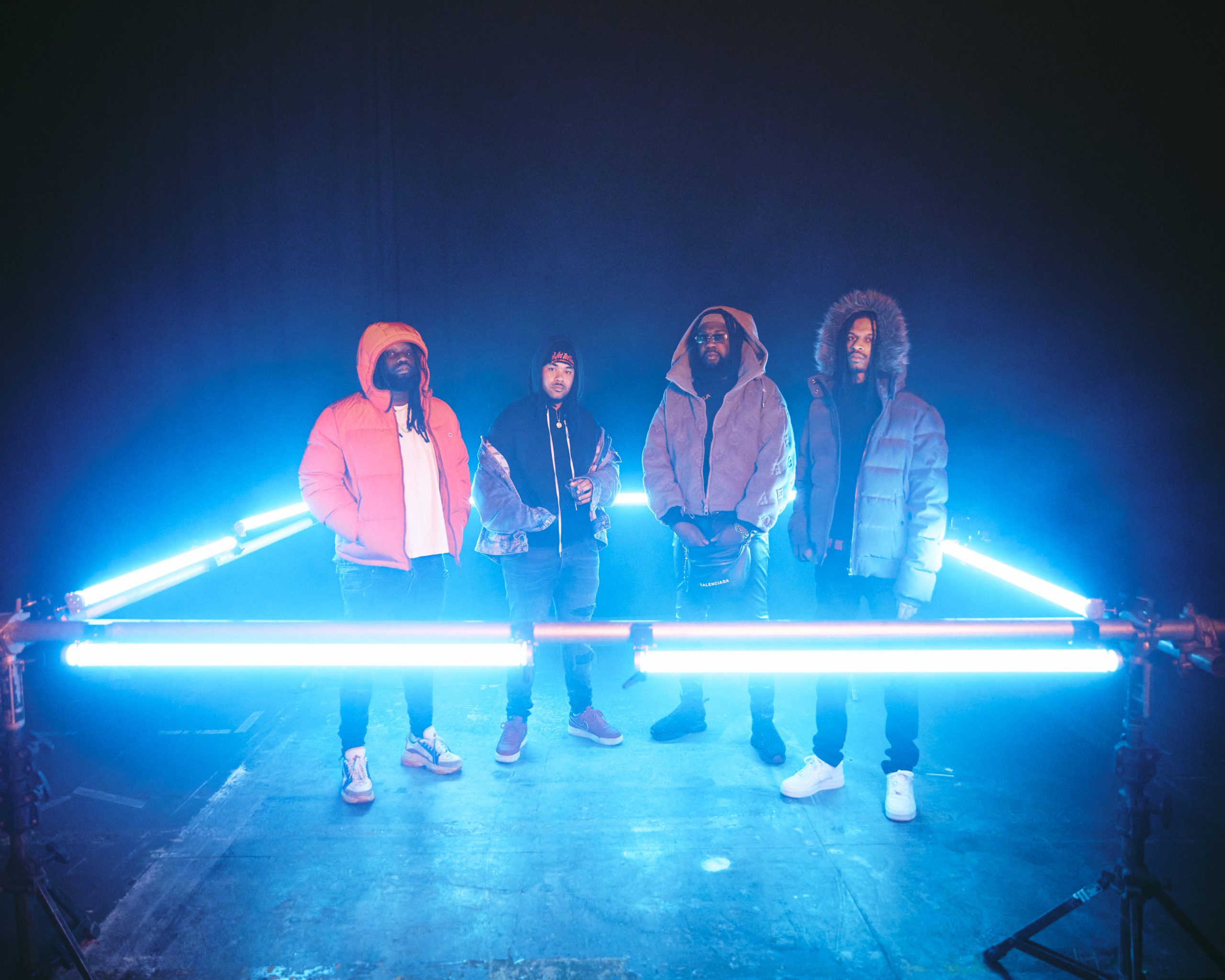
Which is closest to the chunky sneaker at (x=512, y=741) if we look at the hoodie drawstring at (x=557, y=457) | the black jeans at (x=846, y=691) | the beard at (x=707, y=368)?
the hoodie drawstring at (x=557, y=457)

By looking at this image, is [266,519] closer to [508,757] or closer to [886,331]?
[508,757]

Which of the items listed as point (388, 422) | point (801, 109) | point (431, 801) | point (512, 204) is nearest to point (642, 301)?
point (512, 204)

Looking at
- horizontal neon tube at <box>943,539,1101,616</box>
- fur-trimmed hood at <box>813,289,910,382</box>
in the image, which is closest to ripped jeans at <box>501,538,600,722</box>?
fur-trimmed hood at <box>813,289,910,382</box>

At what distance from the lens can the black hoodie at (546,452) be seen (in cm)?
289

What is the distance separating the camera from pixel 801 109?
3.87 m

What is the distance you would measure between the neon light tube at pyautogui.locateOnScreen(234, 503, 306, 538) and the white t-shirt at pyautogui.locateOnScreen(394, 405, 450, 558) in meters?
0.64

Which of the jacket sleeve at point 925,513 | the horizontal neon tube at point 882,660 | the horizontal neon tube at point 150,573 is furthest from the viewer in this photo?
the jacket sleeve at point 925,513

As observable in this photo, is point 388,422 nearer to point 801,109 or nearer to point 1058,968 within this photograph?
point 1058,968

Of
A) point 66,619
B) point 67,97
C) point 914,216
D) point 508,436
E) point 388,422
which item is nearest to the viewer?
point 66,619

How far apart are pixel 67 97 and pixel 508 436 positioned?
262 centimetres

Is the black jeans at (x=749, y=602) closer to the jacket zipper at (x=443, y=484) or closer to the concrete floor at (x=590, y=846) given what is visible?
the concrete floor at (x=590, y=846)

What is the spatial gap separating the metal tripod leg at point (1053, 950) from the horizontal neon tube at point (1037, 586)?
651mm

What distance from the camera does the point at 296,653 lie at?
1.50 meters

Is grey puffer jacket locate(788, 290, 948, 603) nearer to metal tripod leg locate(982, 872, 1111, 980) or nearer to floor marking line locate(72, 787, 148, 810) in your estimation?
metal tripod leg locate(982, 872, 1111, 980)
